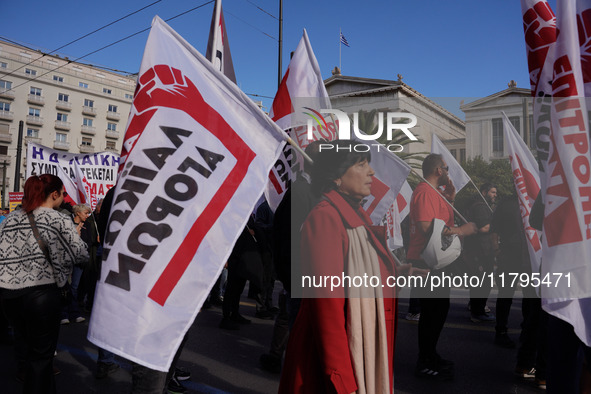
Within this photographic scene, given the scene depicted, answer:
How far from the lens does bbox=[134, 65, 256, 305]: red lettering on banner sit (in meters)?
2.02

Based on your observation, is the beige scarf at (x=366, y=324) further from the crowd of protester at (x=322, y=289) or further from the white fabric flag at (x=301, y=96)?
the white fabric flag at (x=301, y=96)

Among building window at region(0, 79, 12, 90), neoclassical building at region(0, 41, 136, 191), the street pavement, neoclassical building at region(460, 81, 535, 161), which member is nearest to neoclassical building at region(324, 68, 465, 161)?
neoclassical building at region(460, 81, 535, 161)

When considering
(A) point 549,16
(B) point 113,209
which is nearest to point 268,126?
(B) point 113,209

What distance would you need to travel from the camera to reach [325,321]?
1.88 meters

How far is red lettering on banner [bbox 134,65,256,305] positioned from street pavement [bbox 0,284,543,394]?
82.2 inches

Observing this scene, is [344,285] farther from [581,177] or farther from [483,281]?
[483,281]

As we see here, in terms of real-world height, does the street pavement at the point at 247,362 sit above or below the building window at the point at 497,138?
below

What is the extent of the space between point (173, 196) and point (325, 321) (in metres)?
0.86

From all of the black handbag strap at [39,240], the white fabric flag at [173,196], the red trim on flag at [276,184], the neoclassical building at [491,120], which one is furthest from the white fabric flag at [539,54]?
the neoclassical building at [491,120]

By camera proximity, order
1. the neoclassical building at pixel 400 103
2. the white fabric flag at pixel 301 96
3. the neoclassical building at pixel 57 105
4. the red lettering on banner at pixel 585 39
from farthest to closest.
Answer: the neoclassical building at pixel 57 105 → the neoclassical building at pixel 400 103 → the white fabric flag at pixel 301 96 → the red lettering on banner at pixel 585 39

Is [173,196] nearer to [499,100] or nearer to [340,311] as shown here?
[340,311]

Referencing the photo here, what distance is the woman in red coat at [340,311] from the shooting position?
1.88 meters

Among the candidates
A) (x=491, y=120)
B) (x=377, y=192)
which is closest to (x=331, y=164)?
(x=377, y=192)

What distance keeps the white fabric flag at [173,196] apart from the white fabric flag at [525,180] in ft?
8.52
